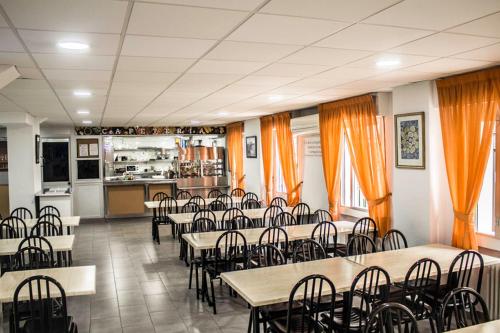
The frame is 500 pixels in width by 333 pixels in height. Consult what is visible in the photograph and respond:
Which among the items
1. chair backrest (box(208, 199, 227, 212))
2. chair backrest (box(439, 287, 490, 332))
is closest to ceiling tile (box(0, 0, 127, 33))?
chair backrest (box(439, 287, 490, 332))

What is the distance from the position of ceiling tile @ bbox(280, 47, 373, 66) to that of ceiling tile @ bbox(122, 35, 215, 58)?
75cm

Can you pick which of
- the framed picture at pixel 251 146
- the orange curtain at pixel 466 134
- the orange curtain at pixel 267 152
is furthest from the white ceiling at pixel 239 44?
the framed picture at pixel 251 146

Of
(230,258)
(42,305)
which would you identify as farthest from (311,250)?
(42,305)

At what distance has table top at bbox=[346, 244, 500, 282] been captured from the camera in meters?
3.93

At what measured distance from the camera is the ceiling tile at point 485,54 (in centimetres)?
336

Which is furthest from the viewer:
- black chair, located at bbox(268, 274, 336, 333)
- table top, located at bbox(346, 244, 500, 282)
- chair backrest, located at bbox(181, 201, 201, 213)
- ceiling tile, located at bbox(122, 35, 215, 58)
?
chair backrest, located at bbox(181, 201, 201, 213)

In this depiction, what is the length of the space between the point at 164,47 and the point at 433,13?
1747 millimetres

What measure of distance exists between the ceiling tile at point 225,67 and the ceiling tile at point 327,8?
51.4 inches

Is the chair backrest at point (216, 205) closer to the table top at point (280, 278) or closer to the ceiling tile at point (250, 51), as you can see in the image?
the table top at point (280, 278)

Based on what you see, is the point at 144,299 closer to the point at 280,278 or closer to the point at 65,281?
the point at 65,281

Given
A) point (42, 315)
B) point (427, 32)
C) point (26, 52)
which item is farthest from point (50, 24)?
point (427, 32)

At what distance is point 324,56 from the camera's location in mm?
3514

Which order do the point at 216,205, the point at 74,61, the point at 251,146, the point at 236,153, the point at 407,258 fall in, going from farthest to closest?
1. the point at 236,153
2. the point at 251,146
3. the point at 216,205
4. the point at 407,258
5. the point at 74,61

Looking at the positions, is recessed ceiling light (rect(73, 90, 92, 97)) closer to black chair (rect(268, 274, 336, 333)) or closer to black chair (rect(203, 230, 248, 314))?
black chair (rect(203, 230, 248, 314))
